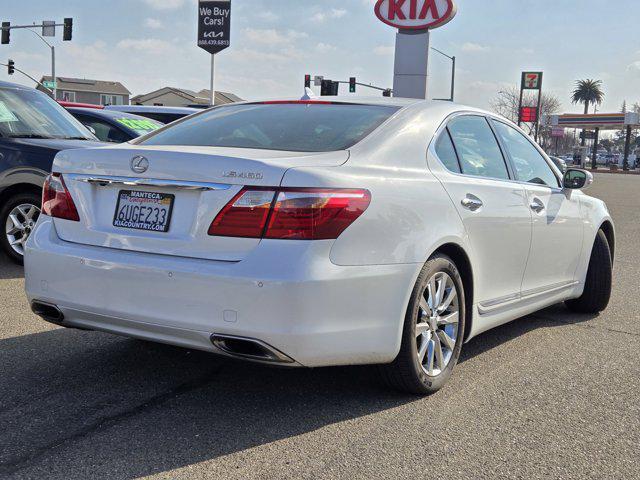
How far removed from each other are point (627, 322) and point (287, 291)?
12.1 ft

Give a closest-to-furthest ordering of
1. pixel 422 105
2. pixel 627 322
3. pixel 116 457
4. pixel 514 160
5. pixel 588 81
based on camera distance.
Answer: pixel 116 457, pixel 422 105, pixel 514 160, pixel 627 322, pixel 588 81

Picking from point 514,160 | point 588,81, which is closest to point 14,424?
point 514,160

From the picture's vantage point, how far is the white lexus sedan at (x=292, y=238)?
3061 mm

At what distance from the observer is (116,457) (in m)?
2.93

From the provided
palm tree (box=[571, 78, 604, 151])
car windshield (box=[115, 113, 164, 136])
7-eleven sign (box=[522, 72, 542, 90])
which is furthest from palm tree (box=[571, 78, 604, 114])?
car windshield (box=[115, 113, 164, 136])

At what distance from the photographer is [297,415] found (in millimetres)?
3453

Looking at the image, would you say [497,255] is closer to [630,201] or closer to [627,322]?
[627,322]

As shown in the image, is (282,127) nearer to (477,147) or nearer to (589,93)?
(477,147)

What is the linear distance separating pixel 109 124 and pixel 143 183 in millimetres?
7081

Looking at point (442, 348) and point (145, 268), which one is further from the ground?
point (145, 268)

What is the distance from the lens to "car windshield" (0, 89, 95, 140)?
7.22 metres

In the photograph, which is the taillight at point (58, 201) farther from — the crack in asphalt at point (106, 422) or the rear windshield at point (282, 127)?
the crack in asphalt at point (106, 422)

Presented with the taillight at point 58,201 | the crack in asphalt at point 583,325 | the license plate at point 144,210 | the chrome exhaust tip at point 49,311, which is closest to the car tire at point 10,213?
the taillight at point 58,201

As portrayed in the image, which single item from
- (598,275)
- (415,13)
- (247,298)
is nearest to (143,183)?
(247,298)
